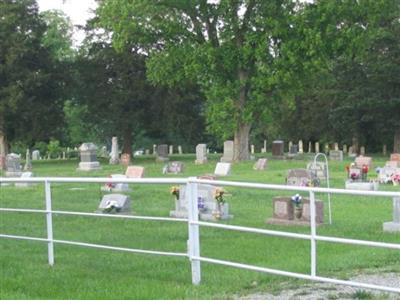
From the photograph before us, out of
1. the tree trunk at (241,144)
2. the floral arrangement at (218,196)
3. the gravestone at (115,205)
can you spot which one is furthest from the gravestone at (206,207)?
the tree trunk at (241,144)

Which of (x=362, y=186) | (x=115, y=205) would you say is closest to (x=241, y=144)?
(x=362, y=186)

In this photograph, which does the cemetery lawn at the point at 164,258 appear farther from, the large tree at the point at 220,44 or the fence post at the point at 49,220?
the large tree at the point at 220,44

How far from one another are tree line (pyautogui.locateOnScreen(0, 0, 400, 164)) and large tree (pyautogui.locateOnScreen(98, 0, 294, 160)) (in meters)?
0.09

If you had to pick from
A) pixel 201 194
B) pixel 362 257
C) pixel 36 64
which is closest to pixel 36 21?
pixel 36 64

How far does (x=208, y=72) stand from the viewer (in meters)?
45.2

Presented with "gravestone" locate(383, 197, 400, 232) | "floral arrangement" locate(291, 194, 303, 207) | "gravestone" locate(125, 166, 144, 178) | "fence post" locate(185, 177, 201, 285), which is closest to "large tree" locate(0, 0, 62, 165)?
"gravestone" locate(125, 166, 144, 178)

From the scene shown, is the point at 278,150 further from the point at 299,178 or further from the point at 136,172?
the point at 299,178

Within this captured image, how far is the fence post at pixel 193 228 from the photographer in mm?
7996

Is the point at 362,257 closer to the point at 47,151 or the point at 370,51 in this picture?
the point at 370,51

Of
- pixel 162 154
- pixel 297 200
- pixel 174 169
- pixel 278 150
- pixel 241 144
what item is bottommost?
pixel 174 169

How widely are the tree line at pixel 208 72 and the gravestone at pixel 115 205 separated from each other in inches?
1001

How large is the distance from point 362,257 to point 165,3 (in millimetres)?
35578

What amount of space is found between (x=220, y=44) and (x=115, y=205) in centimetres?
2917

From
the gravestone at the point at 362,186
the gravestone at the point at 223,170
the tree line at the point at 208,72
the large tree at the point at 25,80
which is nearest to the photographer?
the gravestone at the point at 362,186
